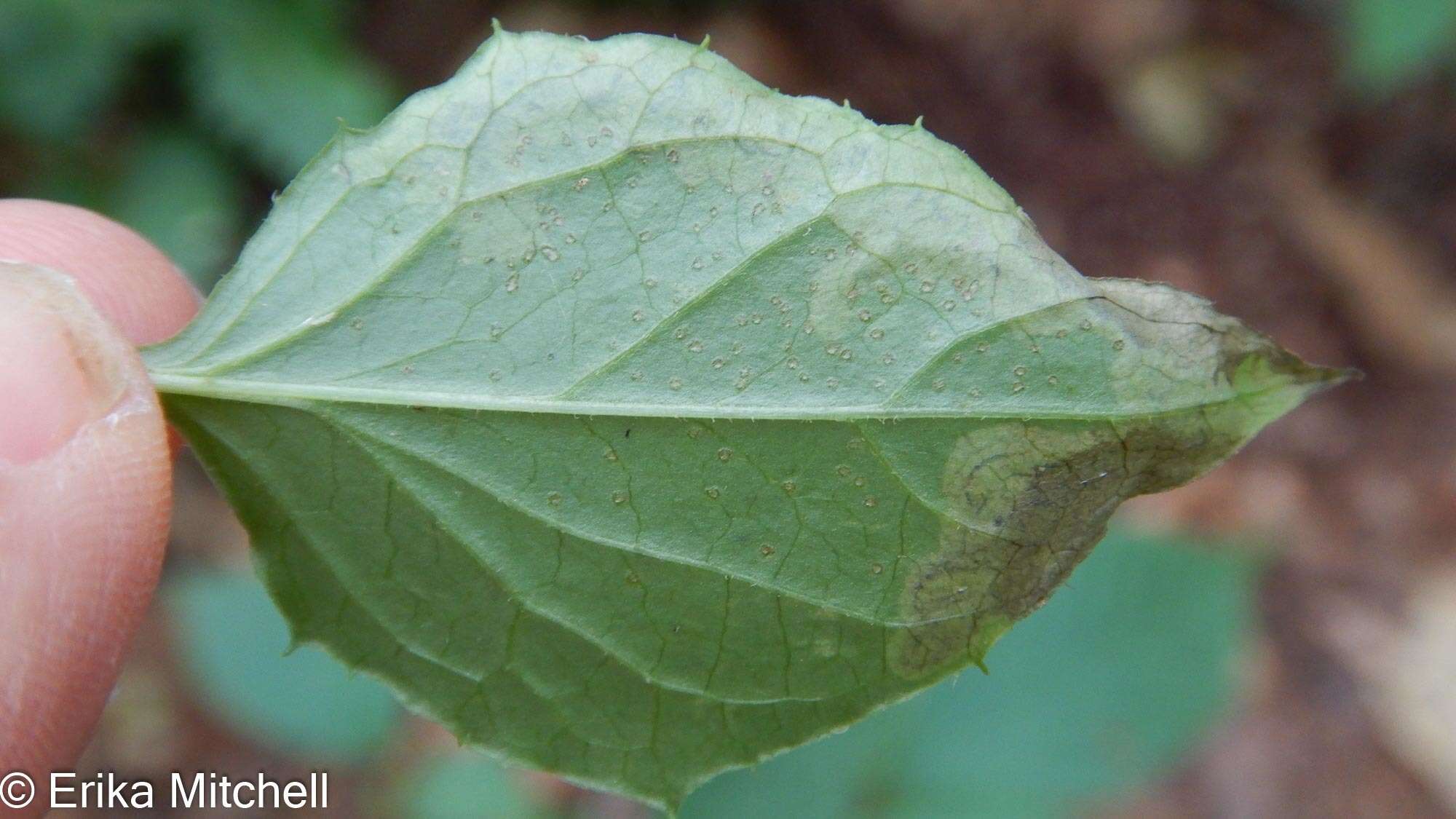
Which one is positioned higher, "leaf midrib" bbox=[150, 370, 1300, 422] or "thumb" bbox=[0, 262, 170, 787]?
"leaf midrib" bbox=[150, 370, 1300, 422]

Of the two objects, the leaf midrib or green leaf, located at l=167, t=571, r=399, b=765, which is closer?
the leaf midrib

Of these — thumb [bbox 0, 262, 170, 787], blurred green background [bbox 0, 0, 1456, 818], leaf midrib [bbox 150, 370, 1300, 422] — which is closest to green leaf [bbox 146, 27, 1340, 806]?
leaf midrib [bbox 150, 370, 1300, 422]

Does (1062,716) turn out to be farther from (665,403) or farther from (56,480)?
(56,480)

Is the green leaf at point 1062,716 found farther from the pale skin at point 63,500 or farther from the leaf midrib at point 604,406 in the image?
the pale skin at point 63,500

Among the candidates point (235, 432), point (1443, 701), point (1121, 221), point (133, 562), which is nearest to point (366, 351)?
point (235, 432)

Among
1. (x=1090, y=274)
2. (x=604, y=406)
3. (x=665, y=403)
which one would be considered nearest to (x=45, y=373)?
(x=604, y=406)

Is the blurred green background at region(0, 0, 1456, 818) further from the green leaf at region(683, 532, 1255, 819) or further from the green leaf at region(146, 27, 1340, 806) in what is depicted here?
the green leaf at region(146, 27, 1340, 806)
